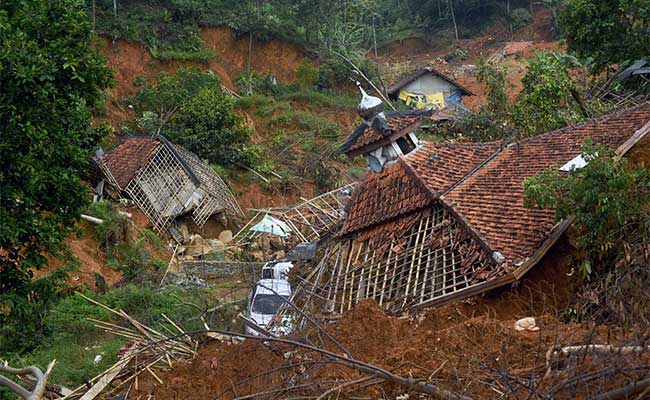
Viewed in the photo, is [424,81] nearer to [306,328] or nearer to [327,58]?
[327,58]

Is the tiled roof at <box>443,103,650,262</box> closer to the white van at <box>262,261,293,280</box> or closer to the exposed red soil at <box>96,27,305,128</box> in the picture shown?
the white van at <box>262,261,293,280</box>

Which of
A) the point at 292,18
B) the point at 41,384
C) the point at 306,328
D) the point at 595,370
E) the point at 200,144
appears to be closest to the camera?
the point at 595,370

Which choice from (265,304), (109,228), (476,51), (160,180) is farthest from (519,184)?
(476,51)

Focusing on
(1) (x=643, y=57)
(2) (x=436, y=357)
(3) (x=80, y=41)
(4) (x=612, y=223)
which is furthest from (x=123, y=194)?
(2) (x=436, y=357)

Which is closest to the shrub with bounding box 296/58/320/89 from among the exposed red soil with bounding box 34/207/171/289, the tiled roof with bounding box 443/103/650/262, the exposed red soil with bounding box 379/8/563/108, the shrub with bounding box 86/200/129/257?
the exposed red soil with bounding box 379/8/563/108

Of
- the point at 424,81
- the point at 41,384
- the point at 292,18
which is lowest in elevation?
the point at 424,81

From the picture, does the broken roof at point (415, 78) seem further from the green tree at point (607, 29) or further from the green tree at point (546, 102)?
the green tree at point (546, 102)

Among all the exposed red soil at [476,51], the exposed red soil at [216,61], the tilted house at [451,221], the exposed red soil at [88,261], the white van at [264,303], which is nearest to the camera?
the tilted house at [451,221]

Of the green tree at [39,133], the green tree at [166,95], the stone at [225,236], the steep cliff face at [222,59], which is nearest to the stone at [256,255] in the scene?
the stone at [225,236]
